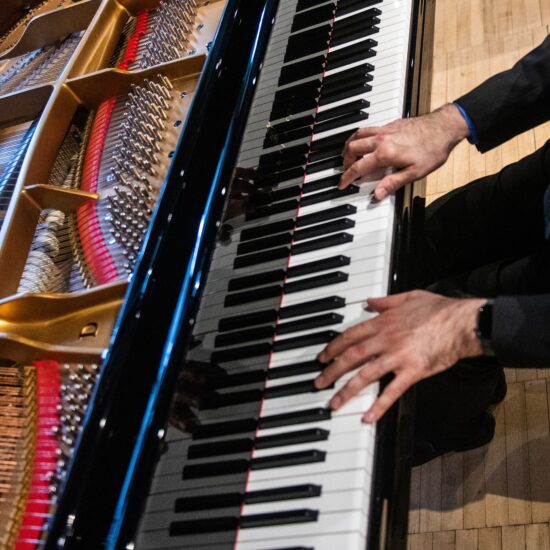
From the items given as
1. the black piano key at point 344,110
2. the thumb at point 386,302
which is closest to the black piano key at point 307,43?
the black piano key at point 344,110

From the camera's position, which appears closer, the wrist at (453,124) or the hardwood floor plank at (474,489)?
the wrist at (453,124)

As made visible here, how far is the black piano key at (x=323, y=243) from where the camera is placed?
1622 millimetres

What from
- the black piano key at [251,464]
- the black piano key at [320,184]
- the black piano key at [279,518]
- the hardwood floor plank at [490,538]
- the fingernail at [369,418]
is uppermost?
the black piano key at [320,184]

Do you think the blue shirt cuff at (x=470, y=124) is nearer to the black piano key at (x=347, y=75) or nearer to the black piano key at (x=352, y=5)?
the black piano key at (x=347, y=75)

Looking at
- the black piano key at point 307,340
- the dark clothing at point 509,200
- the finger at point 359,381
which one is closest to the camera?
the finger at point 359,381

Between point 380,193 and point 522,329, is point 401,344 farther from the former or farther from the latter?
point 380,193

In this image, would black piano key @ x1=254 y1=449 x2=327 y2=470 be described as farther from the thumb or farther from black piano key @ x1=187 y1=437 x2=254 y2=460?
the thumb

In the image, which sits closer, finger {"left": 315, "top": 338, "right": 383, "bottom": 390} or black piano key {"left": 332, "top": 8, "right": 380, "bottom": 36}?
finger {"left": 315, "top": 338, "right": 383, "bottom": 390}

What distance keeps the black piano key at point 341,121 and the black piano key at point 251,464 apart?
33.7 inches

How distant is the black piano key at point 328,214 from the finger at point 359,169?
64mm

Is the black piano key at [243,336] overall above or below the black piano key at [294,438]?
above

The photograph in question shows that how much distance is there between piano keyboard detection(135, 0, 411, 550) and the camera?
1314mm

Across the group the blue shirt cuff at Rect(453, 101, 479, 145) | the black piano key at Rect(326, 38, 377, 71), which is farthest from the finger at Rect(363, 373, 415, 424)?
the black piano key at Rect(326, 38, 377, 71)

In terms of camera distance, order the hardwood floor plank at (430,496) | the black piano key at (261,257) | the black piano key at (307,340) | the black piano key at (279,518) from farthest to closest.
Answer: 1. the hardwood floor plank at (430,496)
2. the black piano key at (261,257)
3. the black piano key at (307,340)
4. the black piano key at (279,518)
